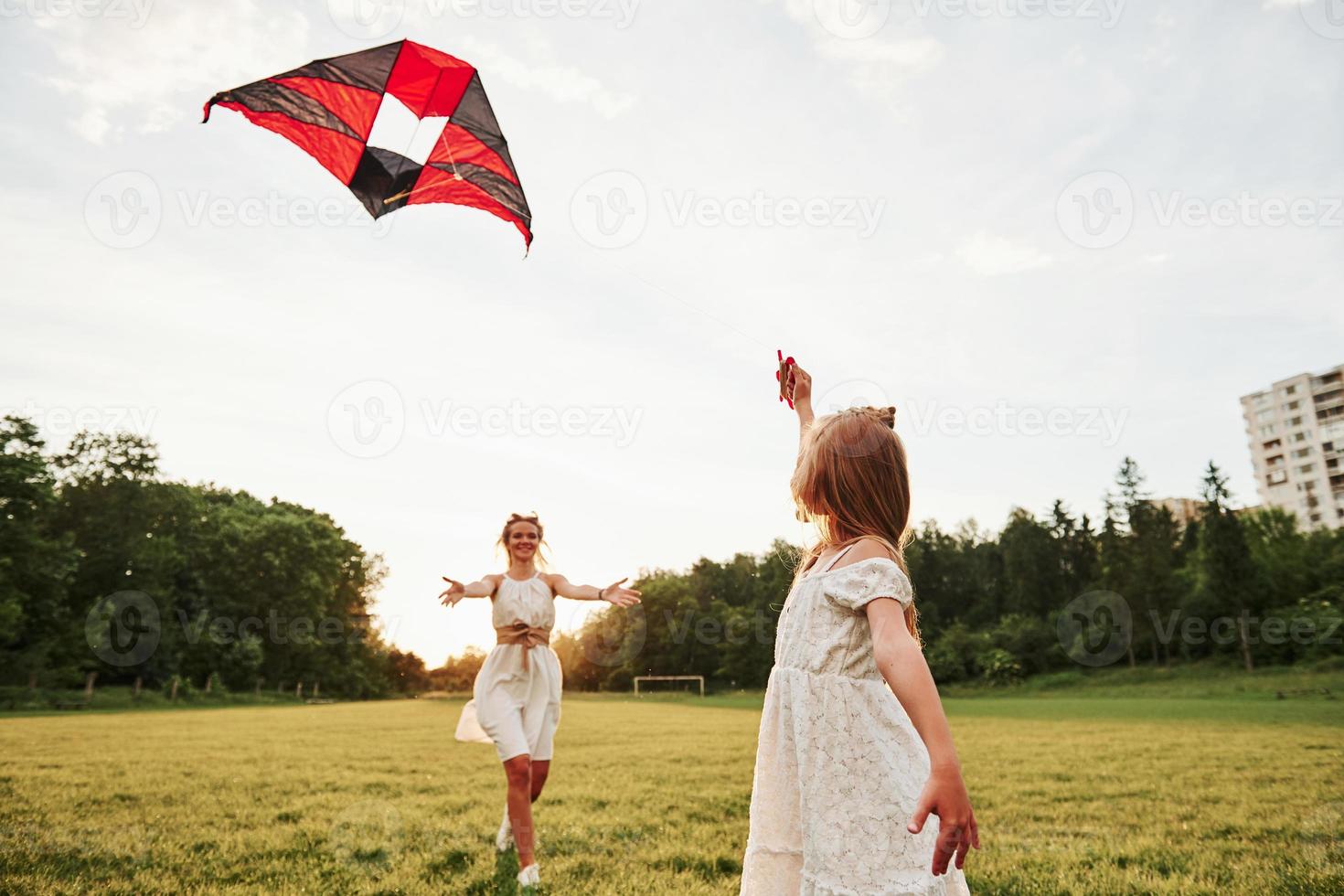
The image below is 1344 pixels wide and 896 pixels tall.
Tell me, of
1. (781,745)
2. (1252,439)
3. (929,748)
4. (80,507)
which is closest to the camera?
(929,748)

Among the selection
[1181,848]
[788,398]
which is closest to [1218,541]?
[1181,848]

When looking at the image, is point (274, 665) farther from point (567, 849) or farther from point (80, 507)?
point (567, 849)

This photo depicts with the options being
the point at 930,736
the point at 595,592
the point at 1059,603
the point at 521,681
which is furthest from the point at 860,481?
the point at 1059,603

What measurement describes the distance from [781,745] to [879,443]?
1.05 meters

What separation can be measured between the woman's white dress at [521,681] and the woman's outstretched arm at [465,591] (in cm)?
11

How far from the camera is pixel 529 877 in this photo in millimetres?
4977

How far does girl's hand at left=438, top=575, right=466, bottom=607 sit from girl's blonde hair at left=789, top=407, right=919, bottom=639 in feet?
13.5

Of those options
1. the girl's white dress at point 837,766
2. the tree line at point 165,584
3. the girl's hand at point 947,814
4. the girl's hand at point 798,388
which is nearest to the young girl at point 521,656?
the girl's hand at point 798,388

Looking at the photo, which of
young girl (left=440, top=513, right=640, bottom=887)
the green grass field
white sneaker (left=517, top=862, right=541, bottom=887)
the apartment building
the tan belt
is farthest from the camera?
the apartment building

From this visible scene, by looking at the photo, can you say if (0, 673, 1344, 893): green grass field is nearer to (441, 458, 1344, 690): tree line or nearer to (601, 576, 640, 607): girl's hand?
(601, 576, 640, 607): girl's hand

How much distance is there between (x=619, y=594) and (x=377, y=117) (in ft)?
13.8

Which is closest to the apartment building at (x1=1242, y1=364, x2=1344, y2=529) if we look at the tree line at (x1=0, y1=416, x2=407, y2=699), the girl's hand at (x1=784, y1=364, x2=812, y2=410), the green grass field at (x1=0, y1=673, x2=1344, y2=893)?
the tree line at (x1=0, y1=416, x2=407, y2=699)

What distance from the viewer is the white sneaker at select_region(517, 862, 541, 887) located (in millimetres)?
4918

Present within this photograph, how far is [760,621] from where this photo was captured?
59812 millimetres
